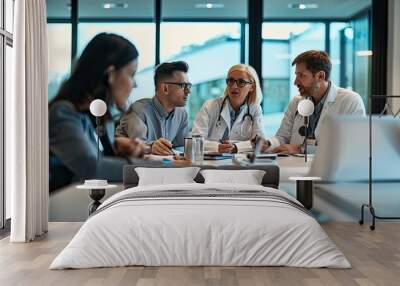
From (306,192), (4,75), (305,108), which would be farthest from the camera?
(305,108)

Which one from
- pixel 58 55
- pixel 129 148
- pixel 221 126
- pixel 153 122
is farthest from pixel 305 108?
pixel 58 55

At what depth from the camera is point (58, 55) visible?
7.22 m

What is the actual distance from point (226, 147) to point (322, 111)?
115 cm

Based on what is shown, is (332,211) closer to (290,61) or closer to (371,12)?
(290,61)

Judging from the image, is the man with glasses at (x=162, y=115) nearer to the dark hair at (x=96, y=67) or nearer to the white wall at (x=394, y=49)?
the dark hair at (x=96, y=67)

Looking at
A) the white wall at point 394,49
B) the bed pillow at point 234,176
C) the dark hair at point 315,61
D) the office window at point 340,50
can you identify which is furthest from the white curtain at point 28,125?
the white wall at point 394,49

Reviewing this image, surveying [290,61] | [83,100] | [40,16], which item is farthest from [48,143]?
[290,61]

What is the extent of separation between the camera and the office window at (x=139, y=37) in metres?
7.18

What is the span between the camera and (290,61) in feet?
23.9

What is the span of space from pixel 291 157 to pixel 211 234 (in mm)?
2605

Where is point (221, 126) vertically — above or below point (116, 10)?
below

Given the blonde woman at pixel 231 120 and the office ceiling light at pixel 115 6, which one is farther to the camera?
the office ceiling light at pixel 115 6

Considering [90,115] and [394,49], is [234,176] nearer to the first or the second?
[90,115]

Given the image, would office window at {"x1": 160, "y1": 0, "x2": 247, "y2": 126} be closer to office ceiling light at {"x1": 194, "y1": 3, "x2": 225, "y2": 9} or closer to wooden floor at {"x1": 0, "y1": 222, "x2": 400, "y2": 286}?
office ceiling light at {"x1": 194, "y1": 3, "x2": 225, "y2": 9}
